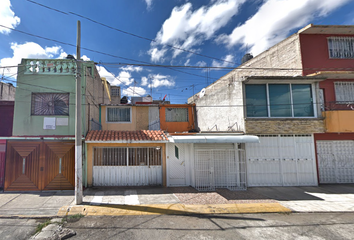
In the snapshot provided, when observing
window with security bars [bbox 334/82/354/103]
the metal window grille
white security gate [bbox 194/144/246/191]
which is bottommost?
white security gate [bbox 194/144/246/191]

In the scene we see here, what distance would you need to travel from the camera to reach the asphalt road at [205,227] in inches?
191

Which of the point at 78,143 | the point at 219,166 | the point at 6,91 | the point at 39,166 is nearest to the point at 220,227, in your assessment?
the point at 219,166

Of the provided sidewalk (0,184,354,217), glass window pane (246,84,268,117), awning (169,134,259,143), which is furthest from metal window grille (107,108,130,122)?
glass window pane (246,84,268,117)

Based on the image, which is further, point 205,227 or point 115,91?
point 115,91

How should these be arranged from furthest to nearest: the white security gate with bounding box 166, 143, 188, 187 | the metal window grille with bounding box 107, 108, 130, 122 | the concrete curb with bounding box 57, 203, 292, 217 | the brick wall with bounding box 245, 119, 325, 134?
the metal window grille with bounding box 107, 108, 130, 122 < the white security gate with bounding box 166, 143, 188, 187 < the brick wall with bounding box 245, 119, 325, 134 < the concrete curb with bounding box 57, 203, 292, 217

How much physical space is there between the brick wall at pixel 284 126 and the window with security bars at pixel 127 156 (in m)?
5.20

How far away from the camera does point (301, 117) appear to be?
10.1 meters

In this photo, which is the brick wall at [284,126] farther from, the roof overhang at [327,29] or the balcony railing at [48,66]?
the balcony railing at [48,66]

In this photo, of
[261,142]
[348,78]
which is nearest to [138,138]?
[261,142]

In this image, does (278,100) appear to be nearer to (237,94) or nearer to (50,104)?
(237,94)

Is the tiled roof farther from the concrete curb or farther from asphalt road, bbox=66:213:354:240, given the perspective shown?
asphalt road, bbox=66:213:354:240

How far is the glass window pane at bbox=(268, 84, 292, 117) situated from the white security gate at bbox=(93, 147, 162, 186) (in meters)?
6.72

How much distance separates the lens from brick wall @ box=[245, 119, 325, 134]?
973cm

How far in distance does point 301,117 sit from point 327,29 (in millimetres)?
5840
